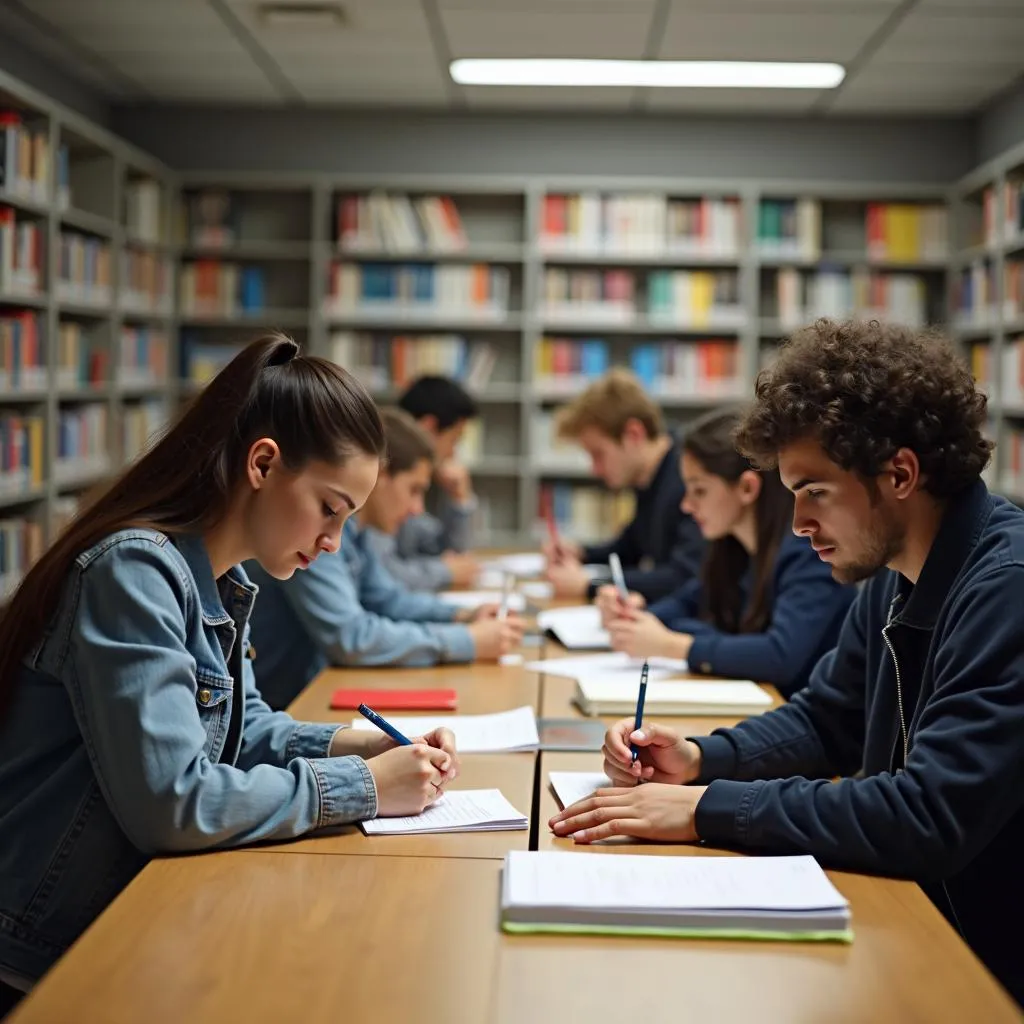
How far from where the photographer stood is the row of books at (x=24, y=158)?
4180mm

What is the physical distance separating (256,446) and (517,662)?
129 centimetres

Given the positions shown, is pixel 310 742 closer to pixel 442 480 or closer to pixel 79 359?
pixel 442 480

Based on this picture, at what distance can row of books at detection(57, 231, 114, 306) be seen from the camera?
4.83 meters

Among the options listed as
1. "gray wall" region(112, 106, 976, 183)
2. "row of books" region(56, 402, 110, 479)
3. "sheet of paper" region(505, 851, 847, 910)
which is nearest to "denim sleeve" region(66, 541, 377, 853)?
"sheet of paper" region(505, 851, 847, 910)

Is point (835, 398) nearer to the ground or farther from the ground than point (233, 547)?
farther from the ground

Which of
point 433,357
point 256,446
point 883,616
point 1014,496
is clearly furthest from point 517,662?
point 433,357

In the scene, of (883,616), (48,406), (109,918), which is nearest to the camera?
(109,918)

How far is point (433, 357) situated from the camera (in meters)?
6.01

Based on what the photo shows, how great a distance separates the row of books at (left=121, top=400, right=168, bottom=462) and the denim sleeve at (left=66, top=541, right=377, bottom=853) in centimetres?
429

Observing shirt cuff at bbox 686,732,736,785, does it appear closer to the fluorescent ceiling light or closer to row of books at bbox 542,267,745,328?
the fluorescent ceiling light

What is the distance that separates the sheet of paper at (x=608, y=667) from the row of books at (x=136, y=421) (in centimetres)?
336

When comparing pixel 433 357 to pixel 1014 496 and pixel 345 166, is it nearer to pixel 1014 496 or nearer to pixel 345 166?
pixel 345 166

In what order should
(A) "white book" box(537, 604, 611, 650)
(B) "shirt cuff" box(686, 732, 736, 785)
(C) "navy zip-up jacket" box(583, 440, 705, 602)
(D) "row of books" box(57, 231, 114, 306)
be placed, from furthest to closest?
(D) "row of books" box(57, 231, 114, 306)
(C) "navy zip-up jacket" box(583, 440, 705, 602)
(A) "white book" box(537, 604, 611, 650)
(B) "shirt cuff" box(686, 732, 736, 785)

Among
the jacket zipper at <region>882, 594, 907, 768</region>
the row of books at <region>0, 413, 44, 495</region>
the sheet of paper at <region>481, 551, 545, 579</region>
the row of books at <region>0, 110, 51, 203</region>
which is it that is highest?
the row of books at <region>0, 110, 51, 203</region>
